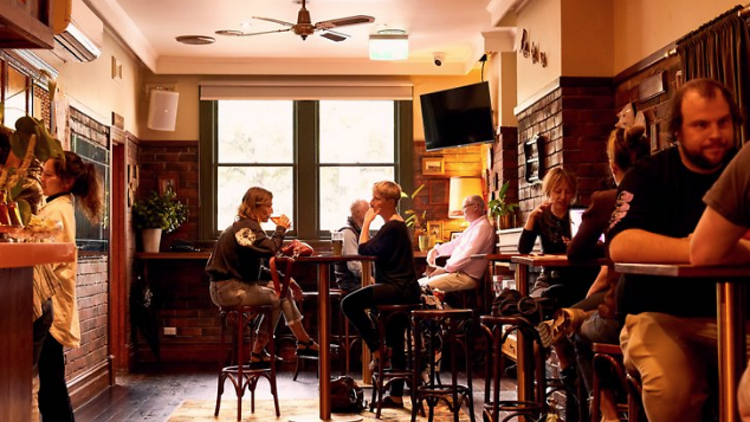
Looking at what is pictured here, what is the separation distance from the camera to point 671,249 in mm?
2527

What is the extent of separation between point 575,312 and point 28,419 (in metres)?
2.35

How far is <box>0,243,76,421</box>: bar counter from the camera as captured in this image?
2305mm

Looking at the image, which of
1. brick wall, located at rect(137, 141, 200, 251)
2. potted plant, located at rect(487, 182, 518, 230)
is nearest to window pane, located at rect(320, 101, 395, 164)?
brick wall, located at rect(137, 141, 200, 251)

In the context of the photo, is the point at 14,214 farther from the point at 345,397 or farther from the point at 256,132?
the point at 256,132

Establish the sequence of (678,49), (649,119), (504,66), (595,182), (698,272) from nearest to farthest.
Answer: (698,272), (678,49), (649,119), (595,182), (504,66)

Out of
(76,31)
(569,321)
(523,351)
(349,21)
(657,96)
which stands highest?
(349,21)

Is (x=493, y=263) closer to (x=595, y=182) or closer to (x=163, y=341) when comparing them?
(x=595, y=182)

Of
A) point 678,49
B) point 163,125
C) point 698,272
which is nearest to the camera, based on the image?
point 698,272

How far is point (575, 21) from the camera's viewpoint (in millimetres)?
6012

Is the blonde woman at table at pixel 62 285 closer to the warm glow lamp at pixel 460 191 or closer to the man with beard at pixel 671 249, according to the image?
the man with beard at pixel 671 249

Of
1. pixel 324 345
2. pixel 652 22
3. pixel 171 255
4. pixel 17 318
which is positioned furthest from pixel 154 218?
pixel 17 318

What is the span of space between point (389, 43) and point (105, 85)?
251 centimetres

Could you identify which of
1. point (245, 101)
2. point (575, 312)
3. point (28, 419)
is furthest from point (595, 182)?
point (245, 101)

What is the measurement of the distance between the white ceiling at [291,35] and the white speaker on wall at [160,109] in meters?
0.32
